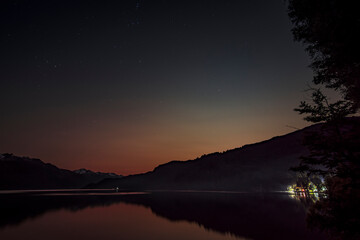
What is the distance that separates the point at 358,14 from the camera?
344 inches

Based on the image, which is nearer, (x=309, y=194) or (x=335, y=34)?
(x=335, y=34)

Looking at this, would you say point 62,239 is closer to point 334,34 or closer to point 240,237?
point 240,237

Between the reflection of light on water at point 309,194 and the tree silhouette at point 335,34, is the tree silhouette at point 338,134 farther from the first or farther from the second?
the reflection of light on water at point 309,194

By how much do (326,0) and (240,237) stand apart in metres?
22.8

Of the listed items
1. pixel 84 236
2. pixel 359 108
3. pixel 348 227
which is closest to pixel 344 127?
pixel 359 108

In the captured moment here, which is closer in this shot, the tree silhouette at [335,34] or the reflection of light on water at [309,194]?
the tree silhouette at [335,34]

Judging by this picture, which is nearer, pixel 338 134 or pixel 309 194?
pixel 338 134

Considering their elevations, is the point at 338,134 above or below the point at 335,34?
below

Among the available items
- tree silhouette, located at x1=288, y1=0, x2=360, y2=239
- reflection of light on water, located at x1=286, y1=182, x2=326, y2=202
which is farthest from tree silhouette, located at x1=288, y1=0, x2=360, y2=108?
reflection of light on water, located at x1=286, y1=182, x2=326, y2=202

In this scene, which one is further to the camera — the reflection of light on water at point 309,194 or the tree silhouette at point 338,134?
the reflection of light on water at point 309,194

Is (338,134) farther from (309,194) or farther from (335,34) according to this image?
(309,194)

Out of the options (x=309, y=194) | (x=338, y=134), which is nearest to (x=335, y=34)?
(x=338, y=134)

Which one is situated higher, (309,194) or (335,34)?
(335,34)

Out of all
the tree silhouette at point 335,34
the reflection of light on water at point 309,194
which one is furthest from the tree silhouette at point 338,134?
the reflection of light on water at point 309,194
